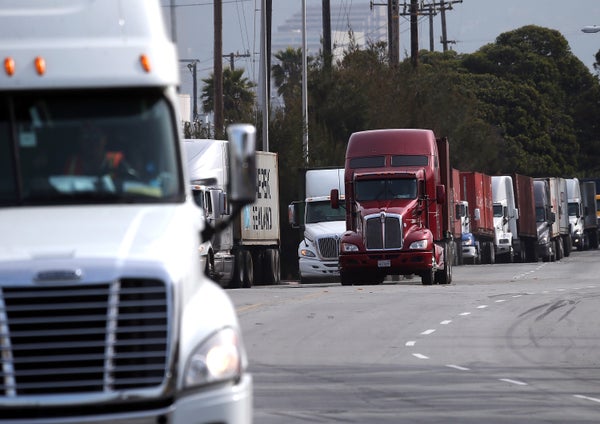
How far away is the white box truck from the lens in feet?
24.8

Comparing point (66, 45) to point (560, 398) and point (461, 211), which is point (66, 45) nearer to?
point (560, 398)

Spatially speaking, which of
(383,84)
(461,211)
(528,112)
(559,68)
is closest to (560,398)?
(461,211)

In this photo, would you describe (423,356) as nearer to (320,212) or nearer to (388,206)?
(388,206)

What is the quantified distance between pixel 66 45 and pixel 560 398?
679 cm

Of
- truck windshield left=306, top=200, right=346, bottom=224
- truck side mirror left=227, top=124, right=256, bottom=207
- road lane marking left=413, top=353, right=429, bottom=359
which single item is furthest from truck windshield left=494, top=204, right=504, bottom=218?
truck side mirror left=227, top=124, right=256, bottom=207

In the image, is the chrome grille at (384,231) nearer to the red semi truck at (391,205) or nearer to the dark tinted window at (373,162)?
the red semi truck at (391,205)

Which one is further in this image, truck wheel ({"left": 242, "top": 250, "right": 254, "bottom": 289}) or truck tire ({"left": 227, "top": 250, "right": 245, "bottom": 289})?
truck wheel ({"left": 242, "top": 250, "right": 254, "bottom": 289})

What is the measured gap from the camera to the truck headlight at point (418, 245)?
3609 cm

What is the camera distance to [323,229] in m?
42.0

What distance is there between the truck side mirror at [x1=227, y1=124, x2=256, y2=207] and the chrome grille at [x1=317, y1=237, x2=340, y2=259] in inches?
1303

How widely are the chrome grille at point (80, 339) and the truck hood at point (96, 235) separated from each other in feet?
0.53

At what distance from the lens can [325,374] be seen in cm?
1590

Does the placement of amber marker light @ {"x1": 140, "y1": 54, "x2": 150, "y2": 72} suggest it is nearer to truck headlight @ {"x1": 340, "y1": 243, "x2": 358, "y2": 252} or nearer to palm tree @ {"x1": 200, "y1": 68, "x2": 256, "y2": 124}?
truck headlight @ {"x1": 340, "y1": 243, "x2": 358, "y2": 252}

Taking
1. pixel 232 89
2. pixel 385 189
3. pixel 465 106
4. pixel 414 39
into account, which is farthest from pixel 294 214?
pixel 232 89
